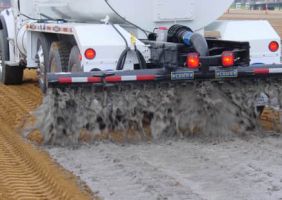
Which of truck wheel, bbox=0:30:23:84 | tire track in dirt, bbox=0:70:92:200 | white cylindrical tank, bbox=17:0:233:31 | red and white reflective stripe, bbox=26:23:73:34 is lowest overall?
tire track in dirt, bbox=0:70:92:200

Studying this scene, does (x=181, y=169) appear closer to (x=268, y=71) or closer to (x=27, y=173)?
(x=27, y=173)

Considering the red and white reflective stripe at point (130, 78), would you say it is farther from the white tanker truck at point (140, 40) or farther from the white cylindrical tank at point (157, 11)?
the white cylindrical tank at point (157, 11)

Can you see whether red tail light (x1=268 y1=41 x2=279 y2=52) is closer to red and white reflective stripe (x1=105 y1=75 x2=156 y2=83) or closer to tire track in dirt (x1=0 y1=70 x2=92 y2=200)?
red and white reflective stripe (x1=105 y1=75 x2=156 y2=83)

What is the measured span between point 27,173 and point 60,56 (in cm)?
278

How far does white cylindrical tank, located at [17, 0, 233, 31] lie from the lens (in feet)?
25.8

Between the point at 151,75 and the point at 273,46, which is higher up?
the point at 273,46

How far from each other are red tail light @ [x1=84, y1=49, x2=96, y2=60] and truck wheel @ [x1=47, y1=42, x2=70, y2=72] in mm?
1182

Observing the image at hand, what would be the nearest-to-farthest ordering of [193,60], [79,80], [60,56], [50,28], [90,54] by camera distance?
[79,80] < [193,60] < [90,54] < [60,56] < [50,28]

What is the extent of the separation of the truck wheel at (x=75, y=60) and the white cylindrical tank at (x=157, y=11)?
2.20 ft

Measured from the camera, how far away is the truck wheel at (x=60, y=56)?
8.40 m

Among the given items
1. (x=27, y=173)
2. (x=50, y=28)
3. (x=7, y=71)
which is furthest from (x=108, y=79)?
(x=7, y=71)

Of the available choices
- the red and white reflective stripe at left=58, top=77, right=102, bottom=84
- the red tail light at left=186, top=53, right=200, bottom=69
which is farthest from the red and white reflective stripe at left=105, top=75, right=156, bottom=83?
the red tail light at left=186, top=53, right=200, bottom=69

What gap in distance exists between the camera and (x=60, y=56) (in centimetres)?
845

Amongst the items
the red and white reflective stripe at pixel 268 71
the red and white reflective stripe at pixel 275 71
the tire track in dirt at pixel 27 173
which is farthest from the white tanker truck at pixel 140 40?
the tire track in dirt at pixel 27 173
